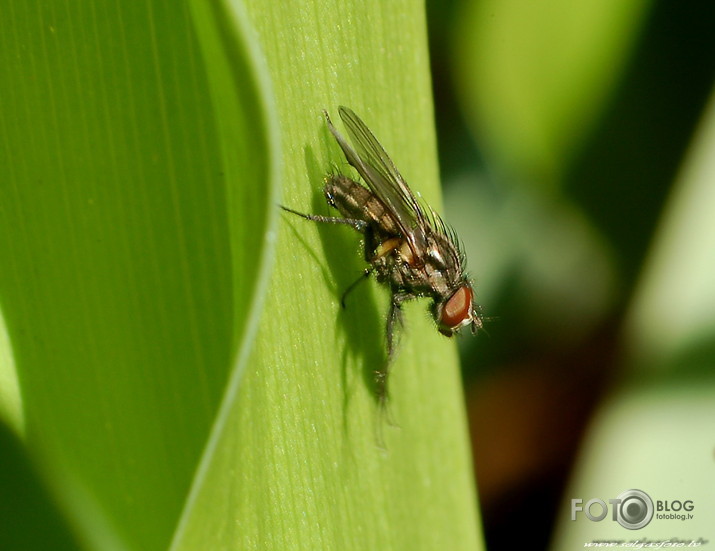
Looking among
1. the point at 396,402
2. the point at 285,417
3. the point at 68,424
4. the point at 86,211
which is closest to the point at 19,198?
the point at 86,211

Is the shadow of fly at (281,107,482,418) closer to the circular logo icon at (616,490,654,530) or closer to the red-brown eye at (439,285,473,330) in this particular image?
the red-brown eye at (439,285,473,330)

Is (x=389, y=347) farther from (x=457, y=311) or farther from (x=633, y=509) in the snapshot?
(x=633, y=509)

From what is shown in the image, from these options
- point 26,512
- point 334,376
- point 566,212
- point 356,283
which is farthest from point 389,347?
point 566,212

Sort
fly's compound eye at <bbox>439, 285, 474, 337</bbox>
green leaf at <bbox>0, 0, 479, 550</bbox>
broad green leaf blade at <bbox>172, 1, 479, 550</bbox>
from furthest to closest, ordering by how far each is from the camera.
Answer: fly's compound eye at <bbox>439, 285, 474, 337</bbox>
broad green leaf blade at <bbox>172, 1, 479, 550</bbox>
green leaf at <bbox>0, 0, 479, 550</bbox>

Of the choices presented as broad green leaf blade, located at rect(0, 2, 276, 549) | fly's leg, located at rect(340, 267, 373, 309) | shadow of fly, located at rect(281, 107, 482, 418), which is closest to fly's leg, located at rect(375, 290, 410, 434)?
shadow of fly, located at rect(281, 107, 482, 418)

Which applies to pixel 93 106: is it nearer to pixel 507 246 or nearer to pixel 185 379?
pixel 185 379

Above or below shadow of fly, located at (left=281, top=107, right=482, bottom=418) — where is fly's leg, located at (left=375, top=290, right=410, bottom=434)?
below
